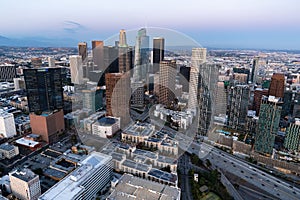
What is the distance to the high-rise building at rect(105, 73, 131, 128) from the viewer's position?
863cm

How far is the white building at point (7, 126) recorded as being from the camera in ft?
26.4

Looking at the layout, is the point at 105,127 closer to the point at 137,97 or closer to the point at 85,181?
the point at 85,181

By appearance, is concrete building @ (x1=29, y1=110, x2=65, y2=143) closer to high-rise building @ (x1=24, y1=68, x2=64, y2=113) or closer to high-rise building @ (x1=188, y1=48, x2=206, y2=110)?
high-rise building @ (x1=24, y1=68, x2=64, y2=113)

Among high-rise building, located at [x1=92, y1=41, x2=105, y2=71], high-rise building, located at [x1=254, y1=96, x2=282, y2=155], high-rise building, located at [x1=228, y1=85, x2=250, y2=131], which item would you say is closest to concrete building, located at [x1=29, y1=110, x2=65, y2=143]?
high-rise building, located at [x1=228, y1=85, x2=250, y2=131]

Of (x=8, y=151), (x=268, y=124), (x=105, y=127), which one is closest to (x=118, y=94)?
(x=105, y=127)

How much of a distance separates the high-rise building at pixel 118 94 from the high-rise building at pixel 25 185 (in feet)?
15.1

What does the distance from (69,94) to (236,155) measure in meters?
10.6

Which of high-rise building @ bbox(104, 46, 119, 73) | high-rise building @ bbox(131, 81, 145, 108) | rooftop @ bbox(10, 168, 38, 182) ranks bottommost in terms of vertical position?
rooftop @ bbox(10, 168, 38, 182)

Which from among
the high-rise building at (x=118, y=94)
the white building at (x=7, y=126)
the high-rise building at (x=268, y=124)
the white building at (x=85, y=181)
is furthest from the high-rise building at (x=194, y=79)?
the white building at (x=7, y=126)

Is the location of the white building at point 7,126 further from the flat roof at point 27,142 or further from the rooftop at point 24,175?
the rooftop at point 24,175

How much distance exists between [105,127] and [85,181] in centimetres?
363

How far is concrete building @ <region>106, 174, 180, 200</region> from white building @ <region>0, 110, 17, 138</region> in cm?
637

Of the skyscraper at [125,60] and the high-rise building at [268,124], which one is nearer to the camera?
the high-rise building at [268,124]

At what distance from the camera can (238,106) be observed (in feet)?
28.5
